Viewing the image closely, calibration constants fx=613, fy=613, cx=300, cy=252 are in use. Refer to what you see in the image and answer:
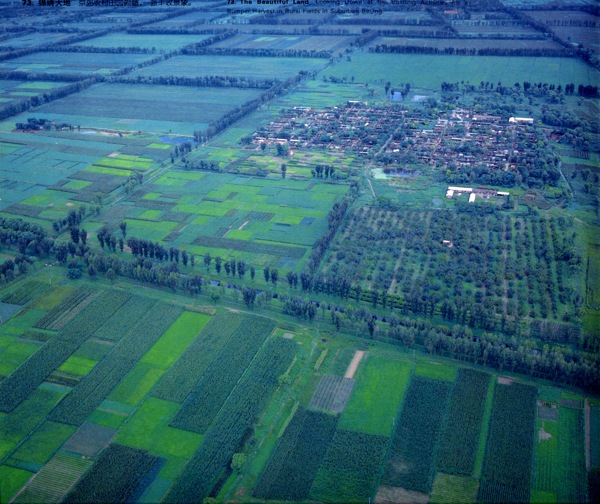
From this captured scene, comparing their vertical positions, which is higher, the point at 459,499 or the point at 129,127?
the point at 129,127

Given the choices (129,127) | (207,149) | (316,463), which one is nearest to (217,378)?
(316,463)

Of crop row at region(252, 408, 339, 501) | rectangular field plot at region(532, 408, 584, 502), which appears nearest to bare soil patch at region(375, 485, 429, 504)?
crop row at region(252, 408, 339, 501)

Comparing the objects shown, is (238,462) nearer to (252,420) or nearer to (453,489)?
(252,420)

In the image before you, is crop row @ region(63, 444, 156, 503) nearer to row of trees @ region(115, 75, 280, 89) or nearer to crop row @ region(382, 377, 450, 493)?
crop row @ region(382, 377, 450, 493)

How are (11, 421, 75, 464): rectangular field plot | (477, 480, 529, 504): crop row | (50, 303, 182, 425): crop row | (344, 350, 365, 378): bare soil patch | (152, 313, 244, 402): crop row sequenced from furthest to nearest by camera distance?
(344, 350, 365, 378): bare soil patch → (152, 313, 244, 402): crop row → (50, 303, 182, 425): crop row → (11, 421, 75, 464): rectangular field plot → (477, 480, 529, 504): crop row

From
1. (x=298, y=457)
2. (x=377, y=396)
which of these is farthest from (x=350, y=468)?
(x=377, y=396)

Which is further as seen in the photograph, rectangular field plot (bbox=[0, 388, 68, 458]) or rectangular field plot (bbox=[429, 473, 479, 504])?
rectangular field plot (bbox=[0, 388, 68, 458])

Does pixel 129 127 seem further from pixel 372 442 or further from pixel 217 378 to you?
pixel 372 442
